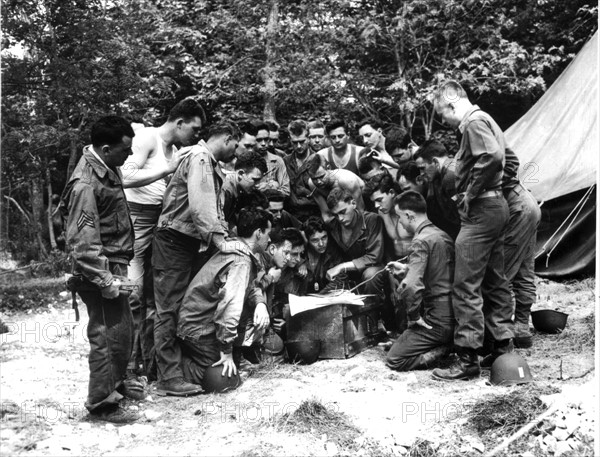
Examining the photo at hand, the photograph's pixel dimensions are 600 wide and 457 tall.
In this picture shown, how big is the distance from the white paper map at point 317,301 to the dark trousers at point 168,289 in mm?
973

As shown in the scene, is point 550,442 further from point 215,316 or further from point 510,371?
point 215,316

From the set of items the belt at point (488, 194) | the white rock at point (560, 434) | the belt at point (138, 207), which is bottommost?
the white rock at point (560, 434)

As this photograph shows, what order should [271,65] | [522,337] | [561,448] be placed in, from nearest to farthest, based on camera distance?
1. [561,448]
2. [522,337]
3. [271,65]

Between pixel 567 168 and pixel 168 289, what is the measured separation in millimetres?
5993

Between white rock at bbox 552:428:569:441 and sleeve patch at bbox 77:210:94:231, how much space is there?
3014mm

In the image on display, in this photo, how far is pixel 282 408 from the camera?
14.5ft

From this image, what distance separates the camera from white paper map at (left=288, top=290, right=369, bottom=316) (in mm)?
5477

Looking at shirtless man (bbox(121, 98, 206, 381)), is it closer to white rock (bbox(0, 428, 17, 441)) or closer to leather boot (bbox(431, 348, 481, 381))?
white rock (bbox(0, 428, 17, 441))

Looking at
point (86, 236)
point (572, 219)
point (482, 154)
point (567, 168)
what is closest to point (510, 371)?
point (482, 154)

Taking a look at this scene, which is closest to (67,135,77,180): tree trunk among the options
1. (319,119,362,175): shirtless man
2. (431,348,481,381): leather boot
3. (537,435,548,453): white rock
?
(319,119,362,175): shirtless man

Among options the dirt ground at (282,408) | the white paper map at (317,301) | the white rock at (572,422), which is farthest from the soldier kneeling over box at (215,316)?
the white rock at (572,422)

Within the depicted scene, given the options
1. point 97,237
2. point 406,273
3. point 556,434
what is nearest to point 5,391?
point 97,237

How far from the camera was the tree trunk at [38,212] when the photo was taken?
40.9 ft

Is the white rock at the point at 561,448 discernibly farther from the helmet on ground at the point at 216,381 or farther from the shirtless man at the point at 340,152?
the shirtless man at the point at 340,152
